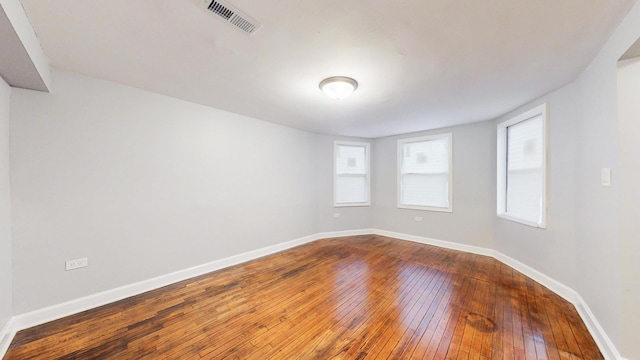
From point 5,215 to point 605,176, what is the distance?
5.08 m

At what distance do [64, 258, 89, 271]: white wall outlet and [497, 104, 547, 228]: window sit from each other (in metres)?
5.36

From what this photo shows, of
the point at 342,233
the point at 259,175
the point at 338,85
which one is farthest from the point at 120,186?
the point at 342,233

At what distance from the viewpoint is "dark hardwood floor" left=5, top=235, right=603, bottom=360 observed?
67.2 inches

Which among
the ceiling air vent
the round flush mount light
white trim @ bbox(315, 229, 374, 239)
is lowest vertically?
white trim @ bbox(315, 229, 374, 239)

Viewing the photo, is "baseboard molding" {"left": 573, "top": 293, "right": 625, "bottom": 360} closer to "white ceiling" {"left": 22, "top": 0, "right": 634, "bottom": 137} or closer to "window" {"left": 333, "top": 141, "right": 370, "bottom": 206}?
"white ceiling" {"left": 22, "top": 0, "right": 634, "bottom": 137}

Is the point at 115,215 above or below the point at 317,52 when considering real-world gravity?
below

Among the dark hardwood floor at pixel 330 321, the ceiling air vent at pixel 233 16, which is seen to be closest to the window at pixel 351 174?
the dark hardwood floor at pixel 330 321

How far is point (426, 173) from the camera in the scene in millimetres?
4719

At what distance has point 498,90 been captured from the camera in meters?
2.61

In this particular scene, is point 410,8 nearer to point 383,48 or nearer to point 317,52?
point 383,48

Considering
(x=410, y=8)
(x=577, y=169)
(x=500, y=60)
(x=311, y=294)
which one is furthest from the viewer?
(x=311, y=294)

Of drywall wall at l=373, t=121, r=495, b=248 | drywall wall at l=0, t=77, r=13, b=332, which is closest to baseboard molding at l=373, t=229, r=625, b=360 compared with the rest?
drywall wall at l=373, t=121, r=495, b=248

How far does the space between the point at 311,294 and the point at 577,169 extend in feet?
10.7

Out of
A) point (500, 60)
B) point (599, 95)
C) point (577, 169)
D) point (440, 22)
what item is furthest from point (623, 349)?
point (440, 22)
